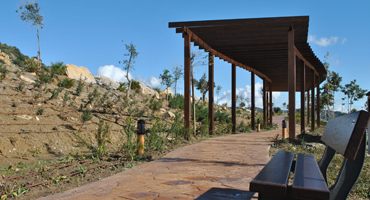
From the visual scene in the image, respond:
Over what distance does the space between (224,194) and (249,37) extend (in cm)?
703

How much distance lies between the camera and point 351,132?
6.59 feet

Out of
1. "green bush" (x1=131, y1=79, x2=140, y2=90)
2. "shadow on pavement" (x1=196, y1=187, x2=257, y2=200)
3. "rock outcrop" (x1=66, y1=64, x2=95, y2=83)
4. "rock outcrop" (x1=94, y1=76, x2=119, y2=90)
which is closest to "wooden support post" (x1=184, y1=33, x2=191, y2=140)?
"shadow on pavement" (x1=196, y1=187, x2=257, y2=200)

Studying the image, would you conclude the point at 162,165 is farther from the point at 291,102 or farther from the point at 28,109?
the point at 28,109

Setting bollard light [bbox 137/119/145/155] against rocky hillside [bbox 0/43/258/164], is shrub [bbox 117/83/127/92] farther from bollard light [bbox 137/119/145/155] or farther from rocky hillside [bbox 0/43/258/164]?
bollard light [bbox 137/119/145/155]

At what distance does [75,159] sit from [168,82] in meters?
20.0

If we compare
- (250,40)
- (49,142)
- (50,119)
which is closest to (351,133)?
(250,40)

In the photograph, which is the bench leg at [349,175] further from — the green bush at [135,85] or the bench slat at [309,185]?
the green bush at [135,85]

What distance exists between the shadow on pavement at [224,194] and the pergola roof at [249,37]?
599 cm

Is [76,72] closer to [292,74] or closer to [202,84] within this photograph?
[292,74]

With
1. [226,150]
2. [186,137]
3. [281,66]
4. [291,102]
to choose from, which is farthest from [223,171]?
[281,66]

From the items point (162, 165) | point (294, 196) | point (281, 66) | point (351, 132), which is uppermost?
point (281, 66)

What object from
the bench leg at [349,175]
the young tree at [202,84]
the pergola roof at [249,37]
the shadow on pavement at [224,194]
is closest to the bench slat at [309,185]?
the bench leg at [349,175]

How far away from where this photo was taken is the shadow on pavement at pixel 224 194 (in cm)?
304

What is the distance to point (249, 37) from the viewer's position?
921 centimetres
